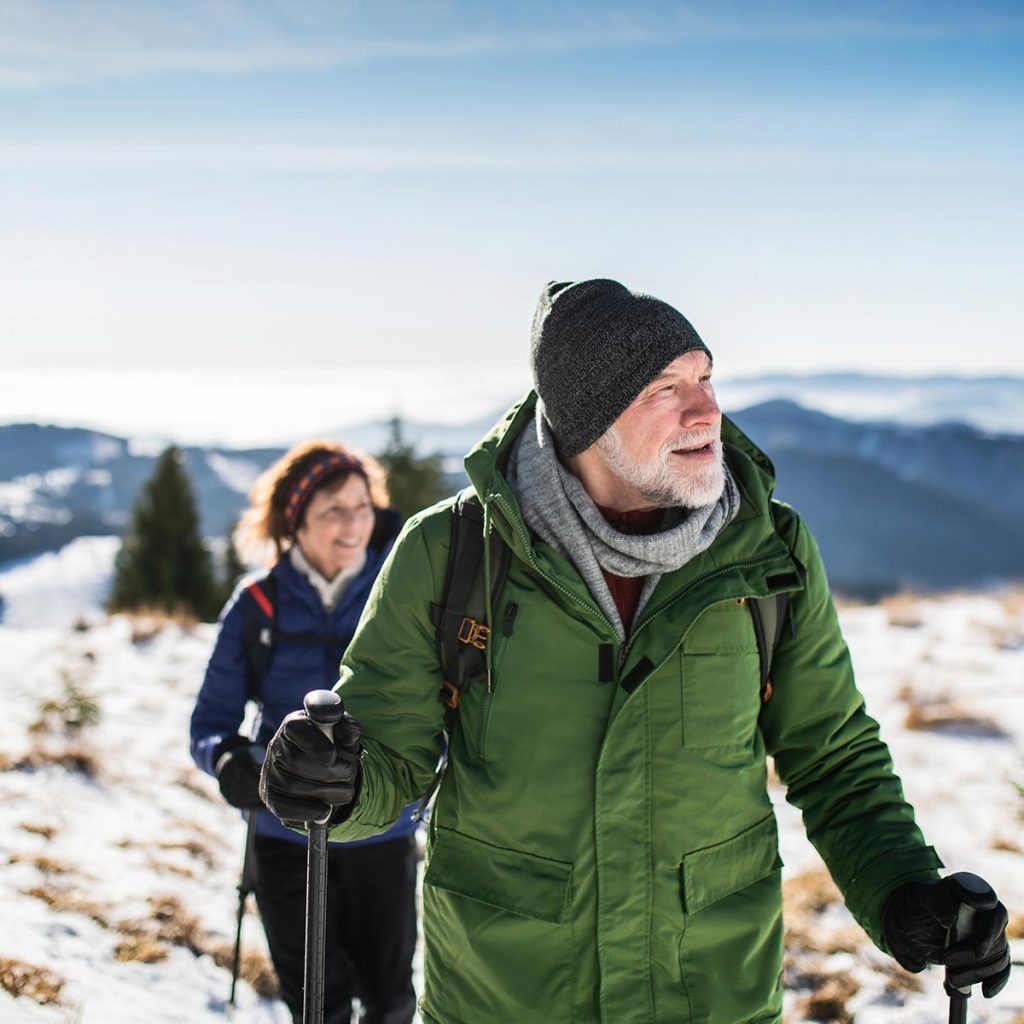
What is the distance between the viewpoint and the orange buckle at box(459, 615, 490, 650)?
6.91 ft

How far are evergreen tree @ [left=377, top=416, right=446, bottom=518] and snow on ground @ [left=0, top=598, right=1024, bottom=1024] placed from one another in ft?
27.1

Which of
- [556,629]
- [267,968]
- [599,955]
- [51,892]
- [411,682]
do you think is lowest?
[267,968]

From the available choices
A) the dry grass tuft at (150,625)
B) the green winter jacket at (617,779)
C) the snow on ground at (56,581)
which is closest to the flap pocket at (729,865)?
the green winter jacket at (617,779)

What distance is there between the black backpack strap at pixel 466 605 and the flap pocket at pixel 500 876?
323mm

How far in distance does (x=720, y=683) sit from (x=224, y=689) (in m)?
2.27

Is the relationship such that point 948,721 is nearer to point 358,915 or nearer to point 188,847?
point 188,847

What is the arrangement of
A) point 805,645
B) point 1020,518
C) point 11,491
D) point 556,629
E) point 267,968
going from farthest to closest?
point 1020,518, point 11,491, point 267,968, point 805,645, point 556,629

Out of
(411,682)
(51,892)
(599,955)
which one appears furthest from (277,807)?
(51,892)

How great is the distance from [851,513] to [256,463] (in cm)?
11871

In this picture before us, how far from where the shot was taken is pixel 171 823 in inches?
238

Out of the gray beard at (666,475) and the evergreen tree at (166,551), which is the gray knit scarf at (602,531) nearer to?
the gray beard at (666,475)

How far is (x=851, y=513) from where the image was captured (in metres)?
195

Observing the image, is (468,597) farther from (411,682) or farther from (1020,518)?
(1020,518)

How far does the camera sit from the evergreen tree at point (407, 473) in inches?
762
